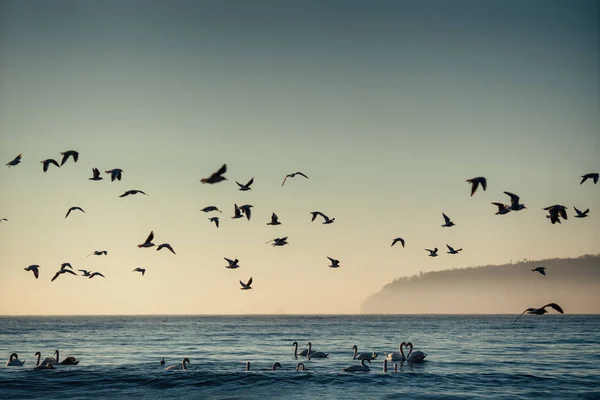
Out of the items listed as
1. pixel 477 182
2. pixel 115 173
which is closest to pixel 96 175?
pixel 115 173

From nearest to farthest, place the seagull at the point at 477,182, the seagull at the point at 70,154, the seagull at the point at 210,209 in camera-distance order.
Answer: the seagull at the point at 477,182 → the seagull at the point at 70,154 → the seagull at the point at 210,209

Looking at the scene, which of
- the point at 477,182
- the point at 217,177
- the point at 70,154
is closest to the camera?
A: the point at 217,177

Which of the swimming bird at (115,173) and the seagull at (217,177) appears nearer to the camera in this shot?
the seagull at (217,177)

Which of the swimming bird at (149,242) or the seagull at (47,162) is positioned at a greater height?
the seagull at (47,162)

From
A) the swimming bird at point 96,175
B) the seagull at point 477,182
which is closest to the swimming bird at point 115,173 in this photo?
the swimming bird at point 96,175

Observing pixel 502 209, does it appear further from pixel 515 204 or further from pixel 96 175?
pixel 96 175

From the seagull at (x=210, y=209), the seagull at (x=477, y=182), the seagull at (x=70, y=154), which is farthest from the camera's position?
the seagull at (x=210, y=209)

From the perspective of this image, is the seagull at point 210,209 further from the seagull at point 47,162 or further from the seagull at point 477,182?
the seagull at point 477,182

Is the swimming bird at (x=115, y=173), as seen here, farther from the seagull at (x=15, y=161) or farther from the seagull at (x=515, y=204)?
the seagull at (x=515, y=204)

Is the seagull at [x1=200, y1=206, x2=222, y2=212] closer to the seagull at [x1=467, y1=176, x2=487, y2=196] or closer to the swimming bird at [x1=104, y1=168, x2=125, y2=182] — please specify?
the swimming bird at [x1=104, y1=168, x2=125, y2=182]

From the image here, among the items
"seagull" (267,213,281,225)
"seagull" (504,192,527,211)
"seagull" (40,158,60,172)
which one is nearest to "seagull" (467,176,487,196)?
"seagull" (504,192,527,211)

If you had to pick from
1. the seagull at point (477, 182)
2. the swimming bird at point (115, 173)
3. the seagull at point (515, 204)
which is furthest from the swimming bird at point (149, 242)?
the seagull at point (515, 204)

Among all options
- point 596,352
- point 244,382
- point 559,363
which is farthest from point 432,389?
point 596,352

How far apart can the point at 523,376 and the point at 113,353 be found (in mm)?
35492
